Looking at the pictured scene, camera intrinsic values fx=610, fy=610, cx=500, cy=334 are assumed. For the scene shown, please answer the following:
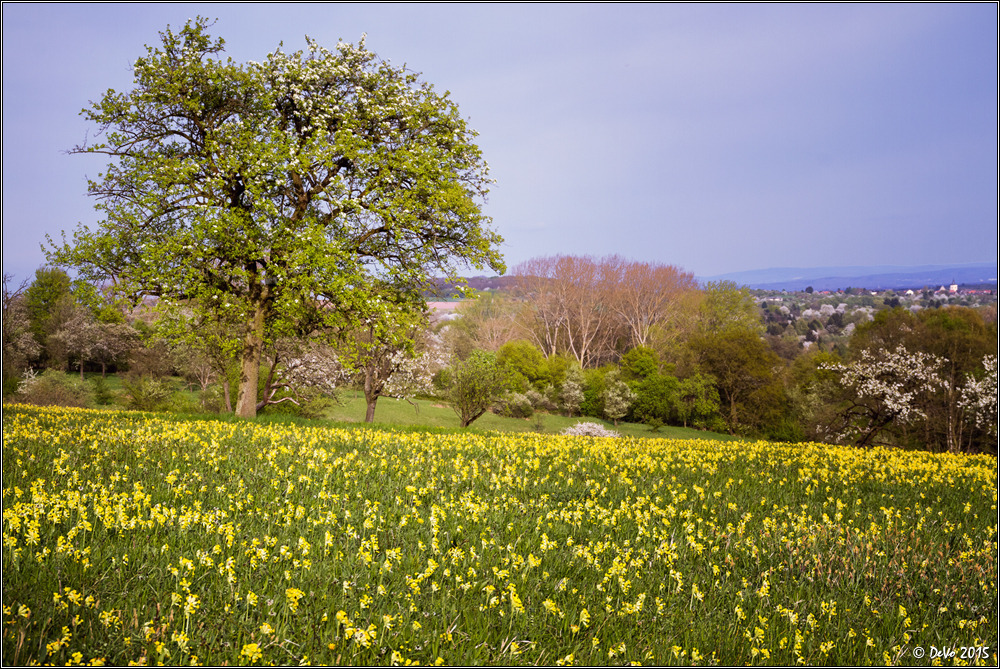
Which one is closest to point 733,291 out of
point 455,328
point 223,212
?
point 455,328

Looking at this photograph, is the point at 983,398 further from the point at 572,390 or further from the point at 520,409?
the point at 520,409

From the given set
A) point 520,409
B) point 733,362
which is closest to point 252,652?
point 520,409

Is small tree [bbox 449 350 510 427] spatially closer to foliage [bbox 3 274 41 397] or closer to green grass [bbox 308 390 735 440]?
green grass [bbox 308 390 735 440]

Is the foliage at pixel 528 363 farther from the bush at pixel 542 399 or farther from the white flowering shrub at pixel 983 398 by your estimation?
the white flowering shrub at pixel 983 398

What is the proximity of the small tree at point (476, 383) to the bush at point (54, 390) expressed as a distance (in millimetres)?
15886

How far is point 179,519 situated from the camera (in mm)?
4387

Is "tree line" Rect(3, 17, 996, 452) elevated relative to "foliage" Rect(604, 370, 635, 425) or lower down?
elevated

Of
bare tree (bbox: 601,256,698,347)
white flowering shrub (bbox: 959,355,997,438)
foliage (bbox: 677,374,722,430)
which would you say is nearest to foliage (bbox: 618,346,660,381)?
foliage (bbox: 677,374,722,430)

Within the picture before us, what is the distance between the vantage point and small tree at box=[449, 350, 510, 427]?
88.5 feet

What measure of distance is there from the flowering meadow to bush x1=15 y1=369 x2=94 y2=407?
69.8 feet

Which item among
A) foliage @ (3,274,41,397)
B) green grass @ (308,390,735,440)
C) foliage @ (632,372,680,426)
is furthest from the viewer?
foliage @ (632,372,680,426)

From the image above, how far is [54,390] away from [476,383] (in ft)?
57.1

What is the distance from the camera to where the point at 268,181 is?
41.4 ft

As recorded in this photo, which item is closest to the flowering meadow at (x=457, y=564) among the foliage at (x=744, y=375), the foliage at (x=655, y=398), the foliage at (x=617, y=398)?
the foliage at (x=744, y=375)
